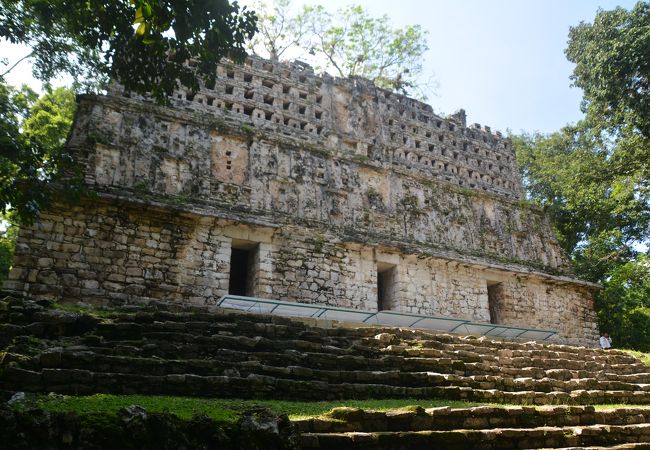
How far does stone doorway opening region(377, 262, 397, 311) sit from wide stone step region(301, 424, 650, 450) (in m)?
7.48

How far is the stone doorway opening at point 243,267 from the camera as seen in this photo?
12758mm

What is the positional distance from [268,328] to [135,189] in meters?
5.65

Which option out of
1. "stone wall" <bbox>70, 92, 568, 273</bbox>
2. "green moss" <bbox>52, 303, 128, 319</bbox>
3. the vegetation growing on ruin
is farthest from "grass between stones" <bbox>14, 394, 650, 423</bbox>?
"stone wall" <bbox>70, 92, 568, 273</bbox>

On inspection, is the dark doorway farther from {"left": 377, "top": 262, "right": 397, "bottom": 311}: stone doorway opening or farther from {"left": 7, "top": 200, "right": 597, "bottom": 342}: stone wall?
{"left": 377, "top": 262, "right": 397, "bottom": 311}: stone doorway opening

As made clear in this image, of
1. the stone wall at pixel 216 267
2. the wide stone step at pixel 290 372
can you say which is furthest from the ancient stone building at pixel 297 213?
the wide stone step at pixel 290 372

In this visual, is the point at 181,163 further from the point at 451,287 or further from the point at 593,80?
the point at 593,80

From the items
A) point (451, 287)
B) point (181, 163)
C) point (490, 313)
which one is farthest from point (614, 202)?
point (181, 163)

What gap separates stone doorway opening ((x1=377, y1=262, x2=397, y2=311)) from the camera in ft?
47.5

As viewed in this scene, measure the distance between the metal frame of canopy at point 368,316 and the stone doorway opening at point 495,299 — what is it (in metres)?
2.08

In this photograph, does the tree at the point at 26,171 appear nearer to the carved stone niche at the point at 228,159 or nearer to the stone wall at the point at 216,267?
the stone wall at the point at 216,267

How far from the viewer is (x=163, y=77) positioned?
7539mm

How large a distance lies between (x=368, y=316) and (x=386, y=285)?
3677 millimetres

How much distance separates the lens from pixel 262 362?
7.18 meters

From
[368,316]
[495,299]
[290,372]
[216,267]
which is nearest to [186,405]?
[290,372]
